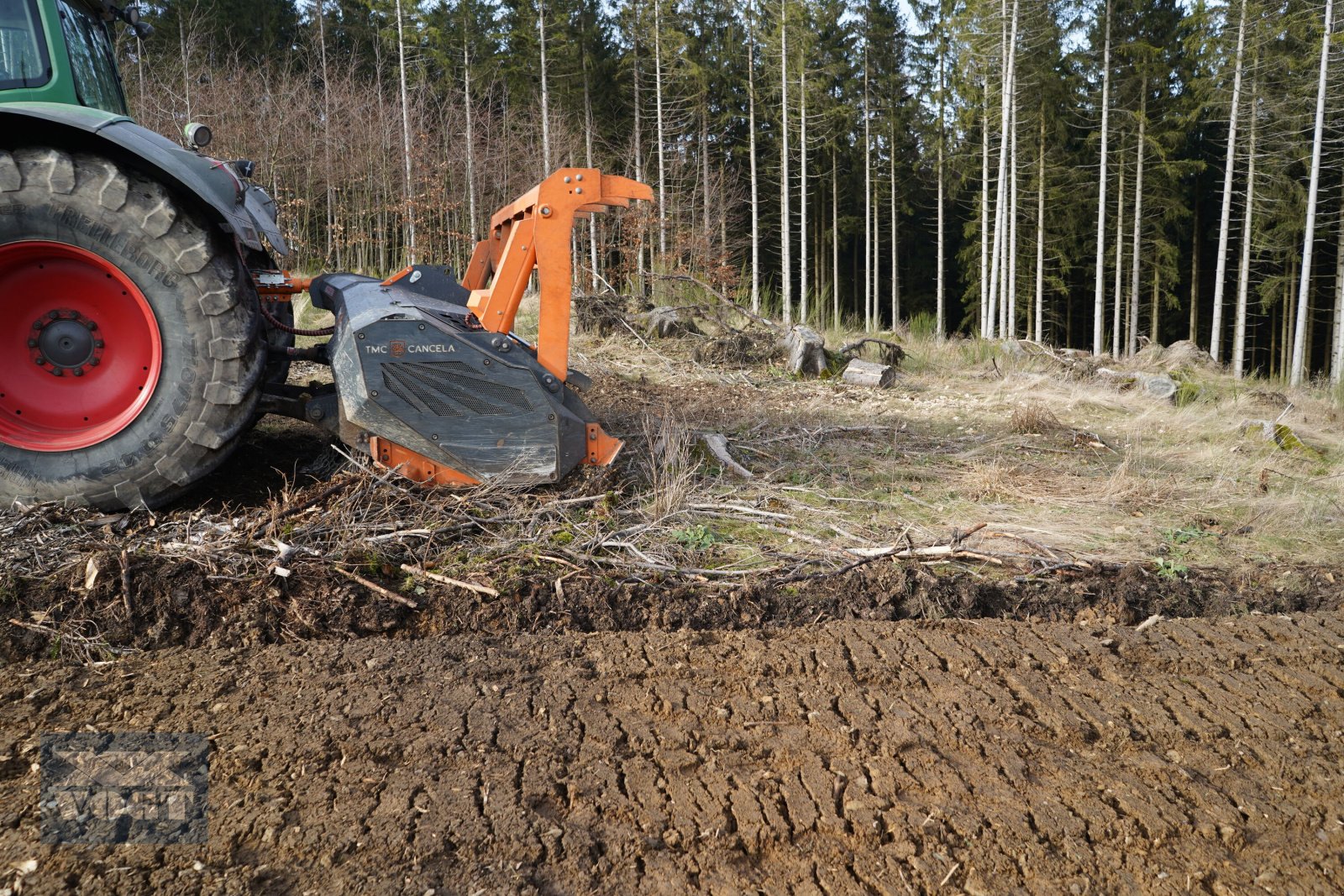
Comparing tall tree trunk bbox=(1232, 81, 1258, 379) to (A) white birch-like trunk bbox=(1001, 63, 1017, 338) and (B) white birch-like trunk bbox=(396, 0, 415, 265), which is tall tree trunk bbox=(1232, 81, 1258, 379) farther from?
(B) white birch-like trunk bbox=(396, 0, 415, 265)

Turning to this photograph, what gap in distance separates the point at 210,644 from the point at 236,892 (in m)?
1.33

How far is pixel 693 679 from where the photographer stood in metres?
2.74

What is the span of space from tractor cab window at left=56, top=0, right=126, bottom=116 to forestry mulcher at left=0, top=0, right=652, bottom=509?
0.08 ft

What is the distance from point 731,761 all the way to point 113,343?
9.76 feet

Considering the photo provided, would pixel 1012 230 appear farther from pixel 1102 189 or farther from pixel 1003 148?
pixel 1102 189

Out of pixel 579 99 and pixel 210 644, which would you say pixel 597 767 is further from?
pixel 579 99

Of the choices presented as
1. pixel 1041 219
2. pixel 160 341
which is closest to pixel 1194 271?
pixel 1041 219

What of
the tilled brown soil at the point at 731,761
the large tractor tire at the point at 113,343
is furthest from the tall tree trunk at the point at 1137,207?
the large tractor tire at the point at 113,343

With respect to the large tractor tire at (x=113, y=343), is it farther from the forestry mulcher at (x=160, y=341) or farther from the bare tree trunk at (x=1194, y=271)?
the bare tree trunk at (x=1194, y=271)

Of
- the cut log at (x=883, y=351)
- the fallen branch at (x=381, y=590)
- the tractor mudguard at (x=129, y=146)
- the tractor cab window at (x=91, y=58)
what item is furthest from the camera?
the cut log at (x=883, y=351)

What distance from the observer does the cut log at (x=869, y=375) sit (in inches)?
359

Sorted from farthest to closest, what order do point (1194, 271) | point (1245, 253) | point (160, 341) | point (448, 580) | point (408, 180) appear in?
1. point (1194, 271)
2. point (1245, 253)
3. point (408, 180)
4. point (160, 341)
5. point (448, 580)

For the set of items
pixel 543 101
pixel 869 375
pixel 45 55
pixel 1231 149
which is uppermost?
pixel 543 101

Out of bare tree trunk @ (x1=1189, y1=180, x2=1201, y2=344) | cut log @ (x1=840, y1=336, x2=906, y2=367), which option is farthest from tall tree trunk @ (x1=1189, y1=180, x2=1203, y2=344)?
cut log @ (x1=840, y1=336, x2=906, y2=367)
